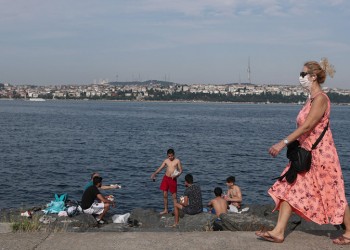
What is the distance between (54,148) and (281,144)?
35657 mm

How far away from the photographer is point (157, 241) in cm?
519

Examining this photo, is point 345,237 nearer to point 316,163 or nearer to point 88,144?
point 316,163

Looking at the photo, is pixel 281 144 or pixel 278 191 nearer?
pixel 281 144

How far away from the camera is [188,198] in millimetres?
10875

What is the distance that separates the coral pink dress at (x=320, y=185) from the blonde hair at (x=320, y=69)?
1.06 feet

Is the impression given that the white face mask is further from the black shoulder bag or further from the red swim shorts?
the red swim shorts

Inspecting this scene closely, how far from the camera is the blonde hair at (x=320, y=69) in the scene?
5.31 metres

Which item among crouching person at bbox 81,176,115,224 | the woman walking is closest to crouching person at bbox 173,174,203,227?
crouching person at bbox 81,176,115,224

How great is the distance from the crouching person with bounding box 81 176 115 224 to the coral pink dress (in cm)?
699

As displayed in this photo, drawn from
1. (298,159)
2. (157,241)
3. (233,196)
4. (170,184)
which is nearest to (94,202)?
(170,184)

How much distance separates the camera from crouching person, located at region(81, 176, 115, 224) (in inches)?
455

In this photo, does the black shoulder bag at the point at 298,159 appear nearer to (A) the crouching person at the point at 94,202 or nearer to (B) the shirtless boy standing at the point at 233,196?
(A) the crouching person at the point at 94,202

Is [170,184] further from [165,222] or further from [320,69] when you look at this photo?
[320,69]

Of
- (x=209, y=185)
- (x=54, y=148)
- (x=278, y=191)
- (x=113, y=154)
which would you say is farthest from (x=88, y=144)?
(x=278, y=191)
